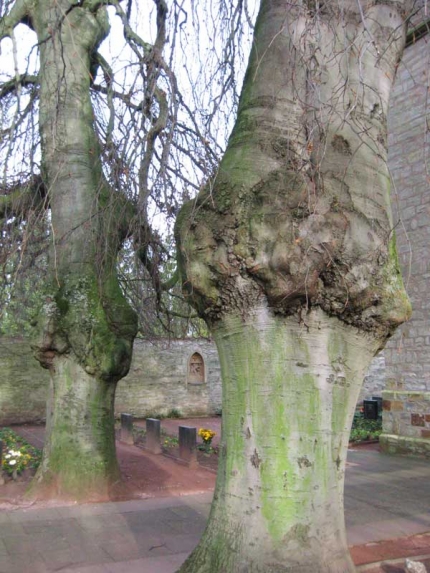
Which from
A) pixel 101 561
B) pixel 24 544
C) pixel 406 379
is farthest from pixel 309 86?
pixel 406 379

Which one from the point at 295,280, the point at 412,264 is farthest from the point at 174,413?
the point at 295,280

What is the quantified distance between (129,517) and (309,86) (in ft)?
15.5

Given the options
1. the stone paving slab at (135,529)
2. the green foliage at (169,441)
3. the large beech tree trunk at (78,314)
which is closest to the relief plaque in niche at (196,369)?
the green foliage at (169,441)

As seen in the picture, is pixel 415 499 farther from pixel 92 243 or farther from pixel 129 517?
pixel 92 243

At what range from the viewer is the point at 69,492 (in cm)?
643

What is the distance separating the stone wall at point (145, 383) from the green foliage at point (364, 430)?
5496mm

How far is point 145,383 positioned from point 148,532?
40.2 feet

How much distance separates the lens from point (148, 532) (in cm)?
541

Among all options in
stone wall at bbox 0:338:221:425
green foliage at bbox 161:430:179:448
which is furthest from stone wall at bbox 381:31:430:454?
stone wall at bbox 0:338:221:425

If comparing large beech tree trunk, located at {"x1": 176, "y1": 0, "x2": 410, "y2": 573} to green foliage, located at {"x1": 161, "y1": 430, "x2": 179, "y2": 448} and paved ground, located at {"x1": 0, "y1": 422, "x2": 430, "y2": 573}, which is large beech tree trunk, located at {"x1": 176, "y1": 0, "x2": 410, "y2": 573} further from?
green foliage, located at {"x1": 161, "y1": 430, "x2": 179, "y2": 448}

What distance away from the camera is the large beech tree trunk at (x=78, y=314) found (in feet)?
21.5

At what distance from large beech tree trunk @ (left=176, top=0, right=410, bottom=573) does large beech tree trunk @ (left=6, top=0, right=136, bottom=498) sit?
10.6ft

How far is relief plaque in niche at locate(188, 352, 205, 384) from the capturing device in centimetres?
1853

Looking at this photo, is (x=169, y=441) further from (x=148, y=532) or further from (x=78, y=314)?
(x=148, y=532)
